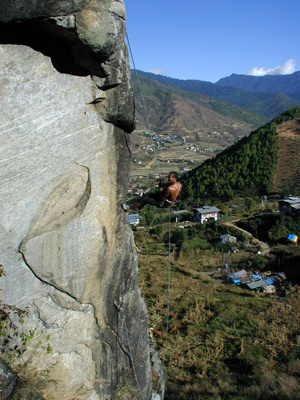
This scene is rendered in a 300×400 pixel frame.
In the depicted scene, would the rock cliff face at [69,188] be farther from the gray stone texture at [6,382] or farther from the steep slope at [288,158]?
the steep slope at [288,158]

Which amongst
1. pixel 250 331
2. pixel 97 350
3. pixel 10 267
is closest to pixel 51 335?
pixel 97 350

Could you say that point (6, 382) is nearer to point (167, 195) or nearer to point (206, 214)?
point (167, 195)

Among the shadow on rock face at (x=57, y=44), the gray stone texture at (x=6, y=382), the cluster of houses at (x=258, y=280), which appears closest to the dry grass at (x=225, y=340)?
the cluster of houses at (x=258, y=280)

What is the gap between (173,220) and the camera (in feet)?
162

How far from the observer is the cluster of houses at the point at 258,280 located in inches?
861

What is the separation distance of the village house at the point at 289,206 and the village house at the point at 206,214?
810cm

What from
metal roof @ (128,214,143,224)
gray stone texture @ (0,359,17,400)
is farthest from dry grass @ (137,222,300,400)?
metal roof @ (128,214,143,224)

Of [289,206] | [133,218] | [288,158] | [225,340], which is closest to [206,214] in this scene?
[133,218]

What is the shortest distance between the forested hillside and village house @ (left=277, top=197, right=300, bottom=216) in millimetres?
7296

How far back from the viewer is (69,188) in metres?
5.63

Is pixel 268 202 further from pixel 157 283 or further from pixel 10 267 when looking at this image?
pixel 10 267

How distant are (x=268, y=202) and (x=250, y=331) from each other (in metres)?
40.9

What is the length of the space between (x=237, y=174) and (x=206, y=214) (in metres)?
11.8

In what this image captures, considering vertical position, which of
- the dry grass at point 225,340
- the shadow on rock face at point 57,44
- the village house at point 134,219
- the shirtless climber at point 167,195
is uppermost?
the shadow on rock face at point 57,44
